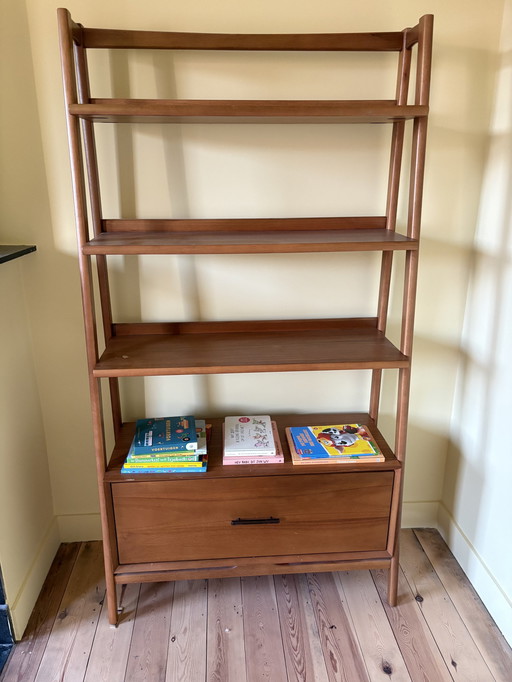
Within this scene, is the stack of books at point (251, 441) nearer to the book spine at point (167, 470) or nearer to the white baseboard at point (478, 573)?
the book spine at point (167, 470)

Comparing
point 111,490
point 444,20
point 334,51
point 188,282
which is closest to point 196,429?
point 111,490

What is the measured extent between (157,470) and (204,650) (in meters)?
0.55

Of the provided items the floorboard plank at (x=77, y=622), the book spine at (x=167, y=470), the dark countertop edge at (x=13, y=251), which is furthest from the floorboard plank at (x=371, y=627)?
the dark countertop edge at (x=13, y=251)

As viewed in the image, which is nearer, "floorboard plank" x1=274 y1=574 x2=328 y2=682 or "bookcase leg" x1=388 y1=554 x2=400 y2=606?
"floorboard plank" x1=274 y1=574 x2=328 y2=682

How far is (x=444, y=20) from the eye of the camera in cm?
155

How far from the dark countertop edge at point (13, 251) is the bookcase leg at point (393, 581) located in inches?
57.8

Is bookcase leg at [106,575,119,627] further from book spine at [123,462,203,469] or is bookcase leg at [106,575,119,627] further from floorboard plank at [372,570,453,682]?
floorboard plank at [372,570,453,682]

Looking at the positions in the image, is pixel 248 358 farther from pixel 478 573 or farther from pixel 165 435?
pixel 478 573

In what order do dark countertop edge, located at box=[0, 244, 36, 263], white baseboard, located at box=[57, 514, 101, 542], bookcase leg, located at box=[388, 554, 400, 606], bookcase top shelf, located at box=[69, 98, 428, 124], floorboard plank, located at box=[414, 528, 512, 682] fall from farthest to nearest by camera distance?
white baseboard, located at box=[57, 514, 101, 542]
bookcase leg, located at box=[388, 554, 400, 606]
floorboard plank, located at box=[414, 528, 512, 682]
dark countertop edge, located at box=[0, 244, 36, 263]
bookcase top shelf, located at box=[69, 98, 428, 124]

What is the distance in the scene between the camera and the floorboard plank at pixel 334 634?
4.84 feet

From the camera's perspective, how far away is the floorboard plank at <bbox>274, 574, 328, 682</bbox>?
148cm

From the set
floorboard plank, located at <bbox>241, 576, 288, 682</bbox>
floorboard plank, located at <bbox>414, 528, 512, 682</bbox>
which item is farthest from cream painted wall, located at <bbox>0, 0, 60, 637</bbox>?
floorboard plank, located at <bbox>414, 528, 512, 682</bbox>

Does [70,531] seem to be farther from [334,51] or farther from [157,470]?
[334,51]

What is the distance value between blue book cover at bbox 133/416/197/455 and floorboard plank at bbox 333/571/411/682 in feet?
2.46
